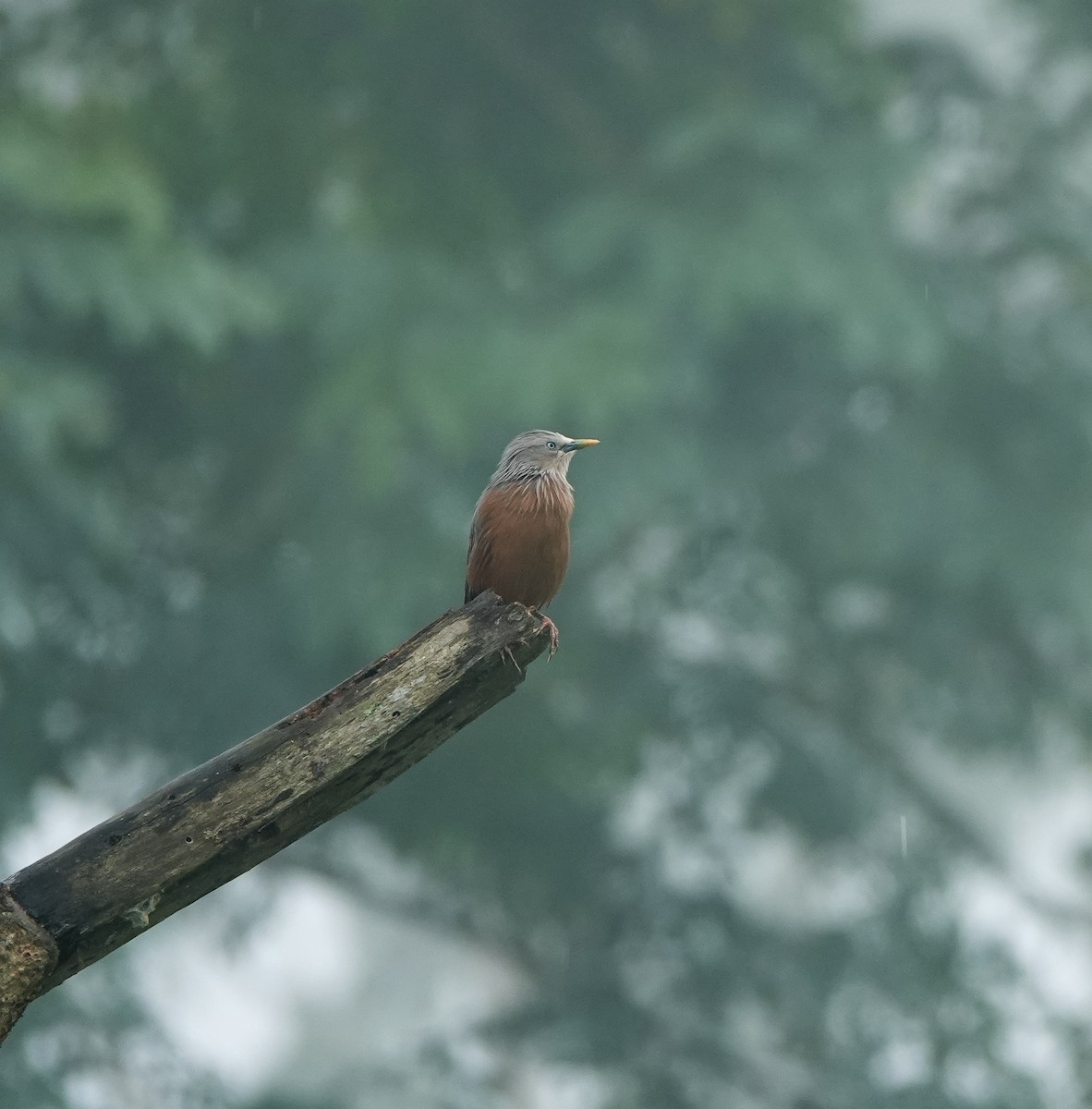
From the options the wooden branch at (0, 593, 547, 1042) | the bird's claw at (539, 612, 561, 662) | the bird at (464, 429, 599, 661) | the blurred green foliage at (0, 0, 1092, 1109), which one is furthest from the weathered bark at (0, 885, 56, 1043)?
the blurred green foliage at (0, 0, 1092, 1109)

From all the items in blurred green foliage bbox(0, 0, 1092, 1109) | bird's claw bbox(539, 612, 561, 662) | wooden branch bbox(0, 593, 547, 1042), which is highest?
blurred green foliage bbox(0, 0, 1092, 1109)

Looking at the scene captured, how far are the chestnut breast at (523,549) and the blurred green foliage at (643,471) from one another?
5.34 metres

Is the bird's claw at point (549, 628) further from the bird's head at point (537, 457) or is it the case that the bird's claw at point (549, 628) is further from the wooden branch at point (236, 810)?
the bird's head at point (537, 457)

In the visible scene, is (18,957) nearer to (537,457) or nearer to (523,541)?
(523,541)

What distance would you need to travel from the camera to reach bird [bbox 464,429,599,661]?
182 inches

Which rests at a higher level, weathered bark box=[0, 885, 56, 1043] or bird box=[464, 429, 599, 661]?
bird box=[464, 429, 599, 661]

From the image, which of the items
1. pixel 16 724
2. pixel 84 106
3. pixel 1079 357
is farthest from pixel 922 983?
pixel 84 106

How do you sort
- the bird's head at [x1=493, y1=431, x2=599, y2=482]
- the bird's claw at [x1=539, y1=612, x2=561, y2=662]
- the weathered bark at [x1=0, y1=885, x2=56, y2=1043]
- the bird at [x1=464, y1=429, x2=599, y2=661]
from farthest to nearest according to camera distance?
1. the bird's head at [x1=493, y1=431, x2=599, y2=482]
2. the bird at [x1=464, y1=429, x2=599, y2=661]
3. the bird's claw at [x1=539, y1=612, x2=561, y2=662]
4. the weathered bark at [x1=0, y1=885, x2=56, y2=1043]

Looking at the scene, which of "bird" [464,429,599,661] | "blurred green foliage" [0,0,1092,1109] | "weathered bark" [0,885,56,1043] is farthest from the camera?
"blurred green foliage" [0,0,1092,1109]

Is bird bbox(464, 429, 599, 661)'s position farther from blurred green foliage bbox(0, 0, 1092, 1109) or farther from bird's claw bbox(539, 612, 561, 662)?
blurred green foliage bbox(0, 0, 1092, 1109)

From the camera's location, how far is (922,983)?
38.8ft

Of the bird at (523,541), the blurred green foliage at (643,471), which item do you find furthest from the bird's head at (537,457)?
the blurred green foliage at (643,471)

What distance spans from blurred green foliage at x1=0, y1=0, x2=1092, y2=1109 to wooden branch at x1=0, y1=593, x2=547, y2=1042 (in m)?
7.20

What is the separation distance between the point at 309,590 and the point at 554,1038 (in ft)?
13.3
